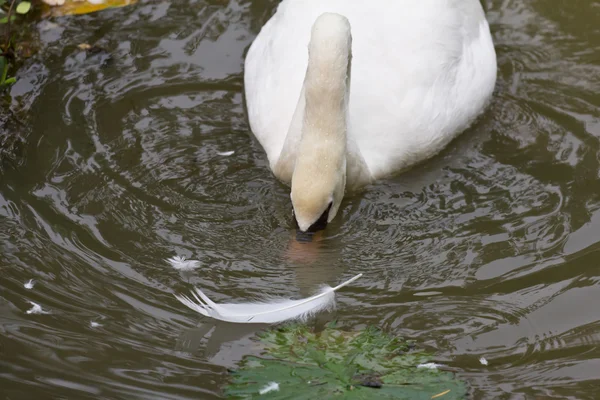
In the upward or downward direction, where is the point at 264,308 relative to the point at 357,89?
downward

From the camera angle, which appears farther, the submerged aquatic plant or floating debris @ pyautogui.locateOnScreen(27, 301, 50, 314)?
floating debris @ pyautogui.locateOnScreen(27, 301, 50, 314)

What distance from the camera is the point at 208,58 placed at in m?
7.04

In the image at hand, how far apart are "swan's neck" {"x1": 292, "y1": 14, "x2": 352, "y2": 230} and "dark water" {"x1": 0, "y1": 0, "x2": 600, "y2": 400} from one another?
296 millimetres

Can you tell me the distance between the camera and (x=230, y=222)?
559cm

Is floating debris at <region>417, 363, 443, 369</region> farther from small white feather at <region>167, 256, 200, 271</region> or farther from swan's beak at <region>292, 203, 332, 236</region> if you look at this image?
small white feather at <region>167, 256, 200, 271</region>

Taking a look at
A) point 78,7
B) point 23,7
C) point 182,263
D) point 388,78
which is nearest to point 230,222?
point 182,263

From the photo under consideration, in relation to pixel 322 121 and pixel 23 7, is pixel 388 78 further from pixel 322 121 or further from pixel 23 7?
pixel 23 7

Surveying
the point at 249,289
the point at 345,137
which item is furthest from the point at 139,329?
the point at 345,137

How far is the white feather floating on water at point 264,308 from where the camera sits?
489 cm

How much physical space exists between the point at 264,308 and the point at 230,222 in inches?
30.1

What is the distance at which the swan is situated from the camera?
17.6ft

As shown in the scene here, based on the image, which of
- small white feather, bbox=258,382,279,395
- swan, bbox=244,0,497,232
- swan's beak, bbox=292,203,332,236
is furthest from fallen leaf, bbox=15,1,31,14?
small white feather, bbox=258,382,279,395

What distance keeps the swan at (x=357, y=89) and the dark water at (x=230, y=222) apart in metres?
0.18

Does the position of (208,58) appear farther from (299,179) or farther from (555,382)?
(555,382)
